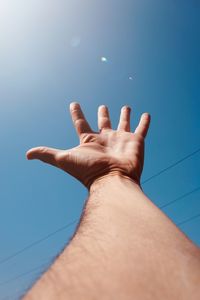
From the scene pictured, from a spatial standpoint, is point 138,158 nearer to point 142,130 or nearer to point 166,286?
point 142,130

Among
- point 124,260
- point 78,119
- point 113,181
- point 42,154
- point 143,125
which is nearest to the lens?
point 124,260

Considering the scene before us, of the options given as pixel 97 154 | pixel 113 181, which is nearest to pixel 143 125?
pixel 97 154

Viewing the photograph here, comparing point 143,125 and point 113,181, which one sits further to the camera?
point 143,125

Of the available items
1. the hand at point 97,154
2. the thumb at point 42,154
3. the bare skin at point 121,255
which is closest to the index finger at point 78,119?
the hand at point 97,154

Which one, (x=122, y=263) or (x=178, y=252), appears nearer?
(x=122, y=263)

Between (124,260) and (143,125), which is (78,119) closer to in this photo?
(143,125)

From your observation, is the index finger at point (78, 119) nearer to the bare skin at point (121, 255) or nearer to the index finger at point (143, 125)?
the index finger at point (143, 125)

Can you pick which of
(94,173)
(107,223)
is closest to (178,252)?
(107,223)
